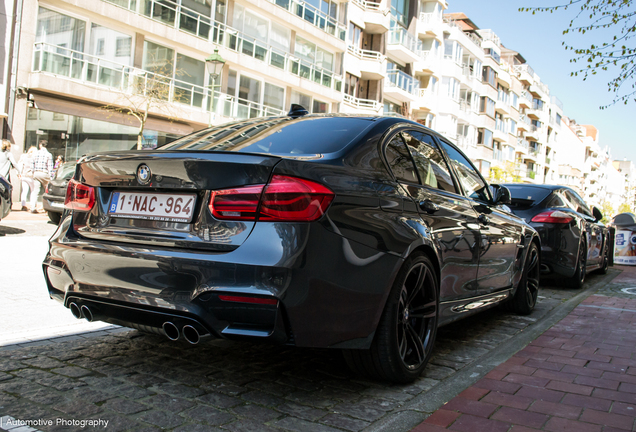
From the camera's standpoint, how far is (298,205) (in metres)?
2.87

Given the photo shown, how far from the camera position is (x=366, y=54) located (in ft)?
129

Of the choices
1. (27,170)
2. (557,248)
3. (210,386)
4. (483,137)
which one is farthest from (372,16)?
(210,386)

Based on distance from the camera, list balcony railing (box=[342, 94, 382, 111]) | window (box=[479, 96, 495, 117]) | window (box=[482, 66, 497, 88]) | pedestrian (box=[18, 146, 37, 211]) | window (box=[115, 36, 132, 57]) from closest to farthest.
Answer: pedestrian (box=[18, 146, 37, 211]), window (box=[115, 36, 132, 57]), balcony railing (box=[342, 94, 382, 111]), window (box=[479, 96, 495, 117]), window (box=[482, 66, 497, 88])

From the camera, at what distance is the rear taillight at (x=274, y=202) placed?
2.86 m

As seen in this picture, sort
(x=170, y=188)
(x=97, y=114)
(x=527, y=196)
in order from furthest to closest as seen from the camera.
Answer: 1. (x=97, y=114)
2. (x=527, y=196)
3. (x=170, y=188)

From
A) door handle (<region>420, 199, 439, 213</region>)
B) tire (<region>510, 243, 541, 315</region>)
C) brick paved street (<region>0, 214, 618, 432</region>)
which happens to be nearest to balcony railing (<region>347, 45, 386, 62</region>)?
tire (<region>510, 243, 541, 315</region>)

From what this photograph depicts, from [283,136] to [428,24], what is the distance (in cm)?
4542

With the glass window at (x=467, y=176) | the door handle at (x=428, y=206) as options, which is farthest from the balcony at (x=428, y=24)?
the door handle at (x=428, y=206)

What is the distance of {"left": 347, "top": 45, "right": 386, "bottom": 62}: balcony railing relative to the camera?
125 feet

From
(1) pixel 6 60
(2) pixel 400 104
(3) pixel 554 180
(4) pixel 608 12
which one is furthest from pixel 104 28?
(3) pixel 554 180

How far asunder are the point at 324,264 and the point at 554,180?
97787 millimetres

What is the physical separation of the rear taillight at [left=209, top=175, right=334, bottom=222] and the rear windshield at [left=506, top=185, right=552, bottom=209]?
21.2ft

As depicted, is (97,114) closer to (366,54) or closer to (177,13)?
(177,13)

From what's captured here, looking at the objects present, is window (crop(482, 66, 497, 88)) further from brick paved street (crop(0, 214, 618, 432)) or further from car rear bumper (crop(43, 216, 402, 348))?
car rear bumper (crop(43, 216, 402, 348))
